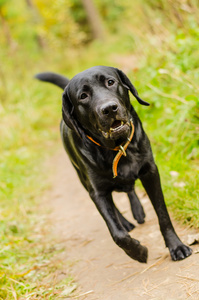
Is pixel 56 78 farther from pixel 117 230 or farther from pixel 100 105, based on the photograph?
pixel 117 230

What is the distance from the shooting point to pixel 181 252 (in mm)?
2545

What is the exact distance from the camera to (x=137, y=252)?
2525 millimetres

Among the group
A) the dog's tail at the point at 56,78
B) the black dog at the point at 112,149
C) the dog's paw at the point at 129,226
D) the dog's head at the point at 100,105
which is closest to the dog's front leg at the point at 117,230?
the black dog at the point at 112,149

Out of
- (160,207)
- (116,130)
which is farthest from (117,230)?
(116,130)

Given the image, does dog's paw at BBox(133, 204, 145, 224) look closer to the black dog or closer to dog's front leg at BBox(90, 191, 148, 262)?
the black dog

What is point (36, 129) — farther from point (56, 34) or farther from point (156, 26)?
point (56, 34)

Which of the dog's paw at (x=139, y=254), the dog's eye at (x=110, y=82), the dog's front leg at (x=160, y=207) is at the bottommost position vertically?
the dog's paw at (x=139, y=254)

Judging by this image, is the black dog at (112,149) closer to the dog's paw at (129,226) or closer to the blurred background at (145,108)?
the blurred background at (145,108)

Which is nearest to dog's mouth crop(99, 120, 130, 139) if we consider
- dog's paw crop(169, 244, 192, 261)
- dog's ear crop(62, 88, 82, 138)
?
dog's ear crop(62, 88, 82, 138)

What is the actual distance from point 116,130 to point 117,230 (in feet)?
2.39

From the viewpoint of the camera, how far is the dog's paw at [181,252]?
2529mm

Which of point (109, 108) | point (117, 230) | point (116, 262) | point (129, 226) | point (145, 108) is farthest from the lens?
point (145, 108)

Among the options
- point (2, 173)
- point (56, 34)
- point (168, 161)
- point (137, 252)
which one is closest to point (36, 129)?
point (2, 173)

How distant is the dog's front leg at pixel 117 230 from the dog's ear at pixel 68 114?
51cm
